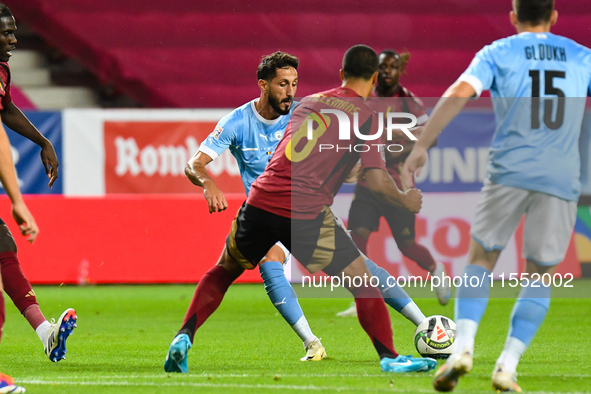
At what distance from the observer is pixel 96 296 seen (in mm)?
8734

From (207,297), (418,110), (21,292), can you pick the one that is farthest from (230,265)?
(418,110)

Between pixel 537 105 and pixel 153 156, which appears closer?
pixel 537 105

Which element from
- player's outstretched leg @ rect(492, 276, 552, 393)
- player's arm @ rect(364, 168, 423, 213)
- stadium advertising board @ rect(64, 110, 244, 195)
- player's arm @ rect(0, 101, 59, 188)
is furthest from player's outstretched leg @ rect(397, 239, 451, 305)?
stadium advertising board @ rect(64, 110, 244, 195)

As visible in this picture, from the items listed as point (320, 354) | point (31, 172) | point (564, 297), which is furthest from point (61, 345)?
point (31, 172)

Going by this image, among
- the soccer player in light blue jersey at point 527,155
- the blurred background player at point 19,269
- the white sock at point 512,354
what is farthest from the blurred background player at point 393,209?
the white sock at point 512,354

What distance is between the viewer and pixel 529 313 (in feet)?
11.4

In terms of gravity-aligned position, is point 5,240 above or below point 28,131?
below

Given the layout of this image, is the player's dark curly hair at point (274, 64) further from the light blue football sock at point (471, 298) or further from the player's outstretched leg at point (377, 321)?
the light blue football sock at point (471, 298)

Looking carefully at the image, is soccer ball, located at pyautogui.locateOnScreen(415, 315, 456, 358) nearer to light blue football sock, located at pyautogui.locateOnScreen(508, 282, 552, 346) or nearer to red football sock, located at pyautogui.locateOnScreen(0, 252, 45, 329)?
light blue football sock, located at pyautogui.locateOnScreen(508, 282, 552, 346)

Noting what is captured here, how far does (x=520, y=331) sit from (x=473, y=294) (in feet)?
0.82

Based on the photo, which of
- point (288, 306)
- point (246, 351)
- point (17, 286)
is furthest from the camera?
point (246, 351)

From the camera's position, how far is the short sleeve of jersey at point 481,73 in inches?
132

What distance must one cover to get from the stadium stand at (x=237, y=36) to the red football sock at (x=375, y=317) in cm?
935

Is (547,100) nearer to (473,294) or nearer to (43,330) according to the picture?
(473,294)
